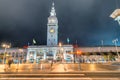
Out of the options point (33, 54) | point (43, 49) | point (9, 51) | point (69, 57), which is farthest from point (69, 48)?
point (9, 51)

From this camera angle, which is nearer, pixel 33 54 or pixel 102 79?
pixel 102 79

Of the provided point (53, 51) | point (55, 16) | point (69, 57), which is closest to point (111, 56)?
point (69, 57)

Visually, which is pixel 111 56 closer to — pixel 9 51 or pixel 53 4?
pixel 9 51

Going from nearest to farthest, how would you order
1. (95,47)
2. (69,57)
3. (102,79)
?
(102,79) → (69,57) → (95,47)

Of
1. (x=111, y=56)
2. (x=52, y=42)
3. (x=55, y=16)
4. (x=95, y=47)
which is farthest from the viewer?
(x=55, y=16)

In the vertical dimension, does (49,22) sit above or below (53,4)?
below

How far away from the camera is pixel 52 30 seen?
102 metres

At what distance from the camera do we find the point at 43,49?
289 feet

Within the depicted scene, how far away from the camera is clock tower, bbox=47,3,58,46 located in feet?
327

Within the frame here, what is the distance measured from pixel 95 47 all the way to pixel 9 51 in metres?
53.6

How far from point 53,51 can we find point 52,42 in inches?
502

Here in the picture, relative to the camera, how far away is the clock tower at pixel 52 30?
99562mm

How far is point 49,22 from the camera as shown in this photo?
10475 cm

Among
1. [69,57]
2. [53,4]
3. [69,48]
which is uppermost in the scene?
[53,4]
